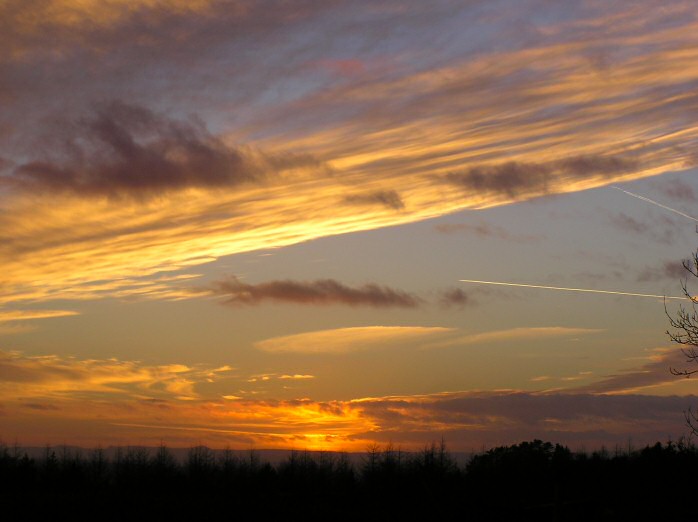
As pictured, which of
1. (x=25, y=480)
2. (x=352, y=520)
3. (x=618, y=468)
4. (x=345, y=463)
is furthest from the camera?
(x=345, y=463)

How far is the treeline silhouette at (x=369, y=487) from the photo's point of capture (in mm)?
54188

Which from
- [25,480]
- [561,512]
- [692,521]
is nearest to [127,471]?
[25,480]

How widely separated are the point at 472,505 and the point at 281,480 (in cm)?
2258

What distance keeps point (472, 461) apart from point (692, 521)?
1083 inches

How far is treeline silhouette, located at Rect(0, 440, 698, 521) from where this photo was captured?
5419 cm

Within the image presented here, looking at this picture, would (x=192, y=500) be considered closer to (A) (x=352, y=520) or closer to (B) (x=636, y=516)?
(A) (x=352, y=520)

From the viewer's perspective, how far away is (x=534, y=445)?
74.4 meters

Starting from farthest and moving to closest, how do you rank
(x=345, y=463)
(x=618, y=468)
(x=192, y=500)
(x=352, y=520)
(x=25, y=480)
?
(x=345, y=463), (x=25, y=480), (x=618, y=468), (x=192, y=500), (x=352, y=520)

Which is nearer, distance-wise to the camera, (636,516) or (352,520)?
(636,516)

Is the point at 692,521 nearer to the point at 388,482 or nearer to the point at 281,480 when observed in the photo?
the point at 388,482

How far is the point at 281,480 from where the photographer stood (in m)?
75.2

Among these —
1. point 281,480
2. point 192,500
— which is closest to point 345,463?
point 281,480

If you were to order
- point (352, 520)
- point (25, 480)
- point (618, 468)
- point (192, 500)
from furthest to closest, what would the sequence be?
point (25, 480), point (618, 468), point (192, 500), point (352, 520)

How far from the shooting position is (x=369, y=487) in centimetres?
7069
